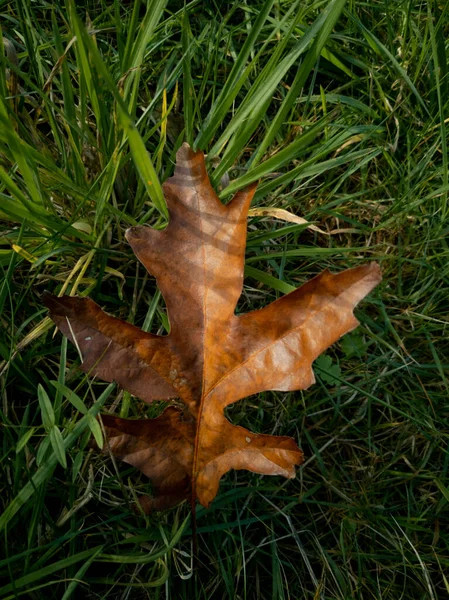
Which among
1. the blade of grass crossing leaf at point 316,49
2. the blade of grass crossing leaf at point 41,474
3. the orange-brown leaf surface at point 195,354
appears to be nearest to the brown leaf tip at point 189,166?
the orange-brown leaf surface at point 195,354

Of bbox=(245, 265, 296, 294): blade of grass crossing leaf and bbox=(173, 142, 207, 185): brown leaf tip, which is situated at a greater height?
bbox=(173, 142, 207, 185): brown leaf tip

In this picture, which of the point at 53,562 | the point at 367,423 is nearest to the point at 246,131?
the point at 367,423

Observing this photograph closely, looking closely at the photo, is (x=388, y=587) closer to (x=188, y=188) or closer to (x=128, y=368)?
(x=128, y=368)

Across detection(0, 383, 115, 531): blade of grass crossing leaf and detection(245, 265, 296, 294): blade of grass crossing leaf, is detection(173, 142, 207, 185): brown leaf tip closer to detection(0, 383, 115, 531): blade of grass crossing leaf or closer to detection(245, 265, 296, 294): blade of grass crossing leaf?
detection(245, 265, 296, 294): blade of grass crossing leaf

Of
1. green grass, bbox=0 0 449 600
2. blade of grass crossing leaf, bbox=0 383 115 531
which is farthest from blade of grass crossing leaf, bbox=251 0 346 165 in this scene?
blade of grass crossing leaf, bbox=0 383 115 531

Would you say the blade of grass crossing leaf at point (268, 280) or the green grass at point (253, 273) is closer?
the green grass at point (253, 273)

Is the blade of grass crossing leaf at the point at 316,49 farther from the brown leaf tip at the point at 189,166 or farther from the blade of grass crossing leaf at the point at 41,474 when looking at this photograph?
the blade of grass crossing leaf at the point at 41,474
